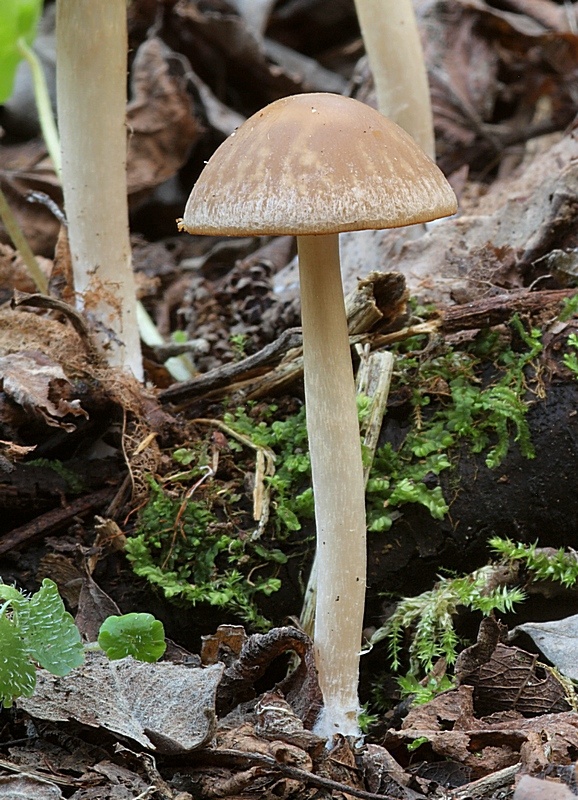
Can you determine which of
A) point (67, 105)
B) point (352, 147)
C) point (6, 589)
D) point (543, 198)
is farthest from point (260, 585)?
point (543, 198)

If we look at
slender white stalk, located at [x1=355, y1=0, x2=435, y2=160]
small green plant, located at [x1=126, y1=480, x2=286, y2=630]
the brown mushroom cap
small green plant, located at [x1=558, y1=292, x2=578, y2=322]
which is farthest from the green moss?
slender white stalk, located at [x1=355, y1=0, x2=435, y2=160]

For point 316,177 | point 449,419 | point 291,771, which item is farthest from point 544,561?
point 316,177

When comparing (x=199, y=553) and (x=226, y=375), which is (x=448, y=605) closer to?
(x=199, y=553)

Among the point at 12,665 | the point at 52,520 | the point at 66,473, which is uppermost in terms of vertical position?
the point at 66,473

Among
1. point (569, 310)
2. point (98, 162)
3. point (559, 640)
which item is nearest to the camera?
point (559, 640)

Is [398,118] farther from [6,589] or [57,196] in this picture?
[6,589]

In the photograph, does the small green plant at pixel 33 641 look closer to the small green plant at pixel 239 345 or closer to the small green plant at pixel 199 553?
the small green plant at pixel 199 553
